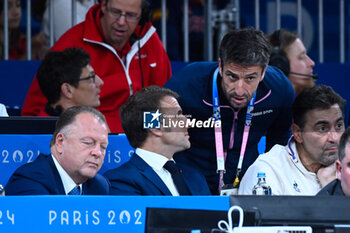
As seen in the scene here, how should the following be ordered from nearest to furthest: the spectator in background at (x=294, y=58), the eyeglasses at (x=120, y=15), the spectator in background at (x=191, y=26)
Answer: the eyeglasses at (x=120, y=15)
the spectator in background at (x=294, y=58)
the spectator in background at (x=191, y=26)

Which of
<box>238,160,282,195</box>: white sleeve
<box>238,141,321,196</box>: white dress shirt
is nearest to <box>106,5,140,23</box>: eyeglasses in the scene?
<box>238,141,321,196</box>: white dress shirt

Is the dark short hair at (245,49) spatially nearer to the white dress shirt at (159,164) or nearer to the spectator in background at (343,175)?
the white dress shirt at (159,164)

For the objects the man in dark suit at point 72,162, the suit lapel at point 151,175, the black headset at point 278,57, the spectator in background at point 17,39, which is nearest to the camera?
the man in dark suit at point 72,162

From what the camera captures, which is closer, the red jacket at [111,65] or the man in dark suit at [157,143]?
the man in dark suit at [157,143]

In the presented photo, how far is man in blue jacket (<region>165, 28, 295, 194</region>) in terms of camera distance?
11.0 feet

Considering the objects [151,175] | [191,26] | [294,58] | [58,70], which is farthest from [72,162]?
[191,26]

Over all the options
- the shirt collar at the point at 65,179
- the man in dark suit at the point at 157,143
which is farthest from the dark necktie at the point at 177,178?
the shirt collar at the point at 65,179

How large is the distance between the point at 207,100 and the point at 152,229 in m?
1.99

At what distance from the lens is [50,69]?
4.17m

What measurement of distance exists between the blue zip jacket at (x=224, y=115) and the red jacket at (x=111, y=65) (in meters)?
0.89

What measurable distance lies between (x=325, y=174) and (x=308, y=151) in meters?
0.15

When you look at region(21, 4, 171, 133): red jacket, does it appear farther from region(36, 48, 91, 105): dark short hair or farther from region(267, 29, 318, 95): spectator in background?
region(267, 29, 318, 95): spectator in background

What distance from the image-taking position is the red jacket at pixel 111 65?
14.7ft

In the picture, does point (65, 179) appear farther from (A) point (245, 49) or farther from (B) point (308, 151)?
(B) point (308, 151)
